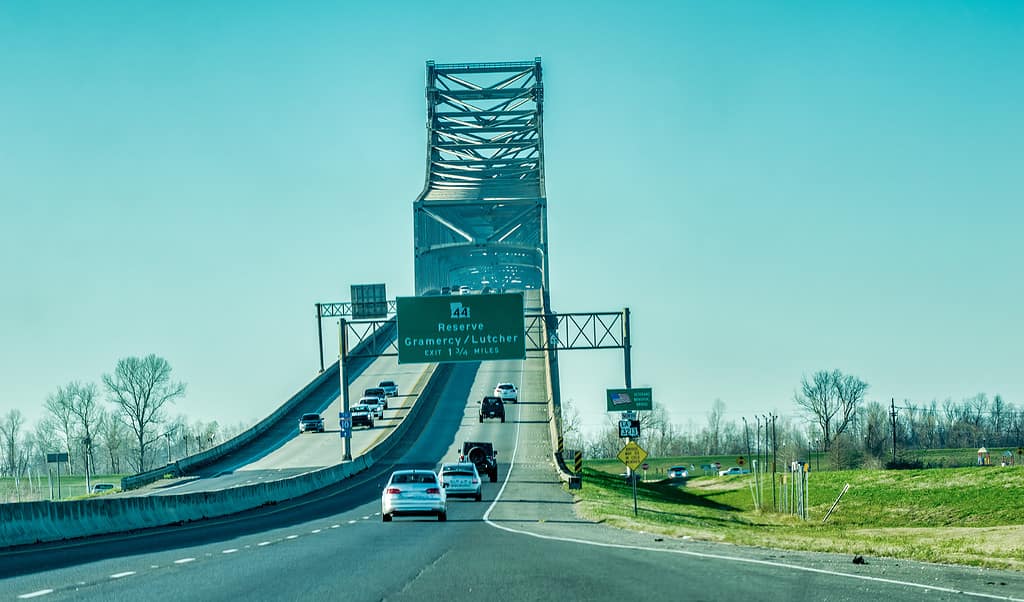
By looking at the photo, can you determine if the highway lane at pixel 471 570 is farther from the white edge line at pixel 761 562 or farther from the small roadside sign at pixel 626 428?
the small roadside sign at pixel 626 428

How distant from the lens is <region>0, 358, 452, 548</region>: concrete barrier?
2339 cm

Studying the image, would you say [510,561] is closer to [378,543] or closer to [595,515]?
[378,543]

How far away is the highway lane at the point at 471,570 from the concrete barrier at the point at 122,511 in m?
1.60

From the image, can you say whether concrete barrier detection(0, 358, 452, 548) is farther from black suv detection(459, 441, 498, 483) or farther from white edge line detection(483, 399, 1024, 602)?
black suv detection(459, 441, 498, 483)

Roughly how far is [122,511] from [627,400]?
39.6m

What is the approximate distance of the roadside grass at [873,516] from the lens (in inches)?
944

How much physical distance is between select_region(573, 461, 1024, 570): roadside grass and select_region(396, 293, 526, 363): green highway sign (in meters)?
8.94

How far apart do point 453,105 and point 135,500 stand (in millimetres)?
135693

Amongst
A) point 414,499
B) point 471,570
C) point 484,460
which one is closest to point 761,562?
point 471,570

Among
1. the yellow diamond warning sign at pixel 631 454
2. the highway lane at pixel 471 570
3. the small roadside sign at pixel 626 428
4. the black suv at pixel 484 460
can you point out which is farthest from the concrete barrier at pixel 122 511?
the small roadside sign at pixel 626 428

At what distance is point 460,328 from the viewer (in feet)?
207

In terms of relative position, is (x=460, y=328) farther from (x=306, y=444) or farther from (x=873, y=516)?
(x=306, y=444)

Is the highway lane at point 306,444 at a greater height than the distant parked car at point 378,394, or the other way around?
the distant parked car at point 378,394

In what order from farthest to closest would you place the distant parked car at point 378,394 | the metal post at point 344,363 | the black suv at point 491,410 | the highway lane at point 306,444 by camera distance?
the distant parked car at point 378,394, the black suv at point 491,410, the metal post at point 344,363, the highway lane at point 306,444
